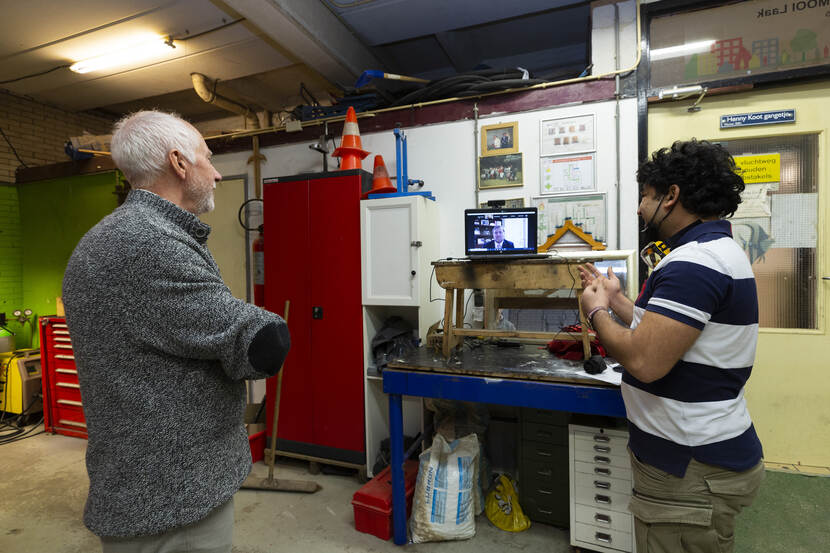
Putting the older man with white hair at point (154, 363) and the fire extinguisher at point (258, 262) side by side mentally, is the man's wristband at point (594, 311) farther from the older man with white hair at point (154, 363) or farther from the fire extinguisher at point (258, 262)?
the fire extinguisher at point (258, 262)

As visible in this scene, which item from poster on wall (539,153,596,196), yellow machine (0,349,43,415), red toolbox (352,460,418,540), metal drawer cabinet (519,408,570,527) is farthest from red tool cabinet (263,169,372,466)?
yellow machine (0,349,43,415)

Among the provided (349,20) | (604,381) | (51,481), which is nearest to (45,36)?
(349,20)

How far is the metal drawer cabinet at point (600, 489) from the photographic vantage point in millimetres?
2016

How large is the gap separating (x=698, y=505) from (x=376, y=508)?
1.61 meters

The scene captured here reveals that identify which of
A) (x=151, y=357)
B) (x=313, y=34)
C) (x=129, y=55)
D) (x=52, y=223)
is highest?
(x=129, y=55)

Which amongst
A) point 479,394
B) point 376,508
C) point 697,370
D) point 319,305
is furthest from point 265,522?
point 697,370

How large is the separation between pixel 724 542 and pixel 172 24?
437cm

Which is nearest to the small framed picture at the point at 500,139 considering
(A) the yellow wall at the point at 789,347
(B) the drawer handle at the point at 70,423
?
(A) the yellow wall at the point at 789,347

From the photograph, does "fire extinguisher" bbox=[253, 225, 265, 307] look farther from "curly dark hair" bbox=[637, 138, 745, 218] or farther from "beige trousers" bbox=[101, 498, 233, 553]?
"curly dark hair" bbox=[637, 138, 745, 218]

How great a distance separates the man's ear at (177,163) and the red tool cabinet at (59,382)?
12.8 ft

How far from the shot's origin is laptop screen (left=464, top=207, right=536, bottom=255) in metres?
2.20

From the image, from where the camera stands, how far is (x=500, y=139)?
3.05 m

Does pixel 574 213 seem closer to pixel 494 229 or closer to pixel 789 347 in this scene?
pixel 494 229

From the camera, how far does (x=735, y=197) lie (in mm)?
1247
